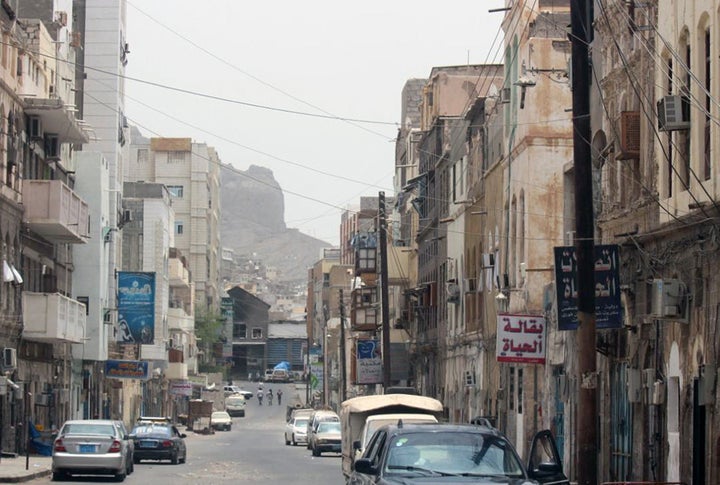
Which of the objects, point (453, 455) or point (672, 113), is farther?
point (672, 113)

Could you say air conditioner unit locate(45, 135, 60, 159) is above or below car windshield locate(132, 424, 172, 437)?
above

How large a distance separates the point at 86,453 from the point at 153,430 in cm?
1314

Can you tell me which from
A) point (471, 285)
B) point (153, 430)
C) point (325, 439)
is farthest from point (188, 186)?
point (153, 430)

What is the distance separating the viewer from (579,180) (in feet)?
78.6

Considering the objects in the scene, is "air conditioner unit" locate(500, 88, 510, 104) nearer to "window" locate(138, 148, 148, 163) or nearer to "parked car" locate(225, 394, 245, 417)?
"parked car" locate(225, 394, 245, 417)

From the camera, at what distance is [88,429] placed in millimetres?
36094

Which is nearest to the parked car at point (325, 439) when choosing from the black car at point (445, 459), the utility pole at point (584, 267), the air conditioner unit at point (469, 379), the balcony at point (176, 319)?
the air conditioner unit at point (469, 379)

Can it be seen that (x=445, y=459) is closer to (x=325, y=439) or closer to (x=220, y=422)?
(x=325, y=439)

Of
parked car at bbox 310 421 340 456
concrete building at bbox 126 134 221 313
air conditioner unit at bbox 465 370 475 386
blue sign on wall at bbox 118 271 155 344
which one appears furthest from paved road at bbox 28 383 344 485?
concrete building at bbox 126 134 221 313

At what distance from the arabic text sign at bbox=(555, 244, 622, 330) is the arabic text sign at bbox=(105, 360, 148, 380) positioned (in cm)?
4138

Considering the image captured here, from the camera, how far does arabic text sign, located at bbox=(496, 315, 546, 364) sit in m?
36.6

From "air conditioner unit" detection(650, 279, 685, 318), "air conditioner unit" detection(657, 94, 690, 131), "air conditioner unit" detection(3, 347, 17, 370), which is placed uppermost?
"air conditioner unit" detection(657, 94, 690, 131)

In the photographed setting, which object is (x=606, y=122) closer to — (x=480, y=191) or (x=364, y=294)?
(x=480, y=191)

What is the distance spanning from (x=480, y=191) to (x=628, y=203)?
2126 centimetres
